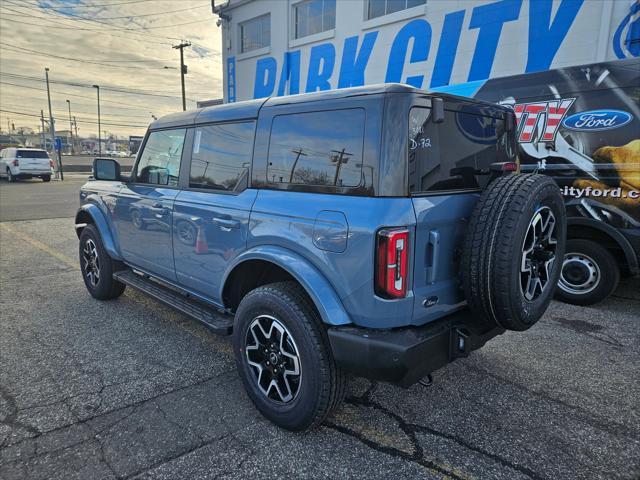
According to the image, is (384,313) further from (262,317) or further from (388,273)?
(262,317)

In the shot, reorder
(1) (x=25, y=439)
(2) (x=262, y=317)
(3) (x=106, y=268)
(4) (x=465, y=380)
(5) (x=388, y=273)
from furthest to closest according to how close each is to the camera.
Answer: (3) (x=106, y=268)
(4) (x=465, y=380)
(2) (x=262, y=317)
(1) (x=25, y=439)
(5) (x=388, y=273)

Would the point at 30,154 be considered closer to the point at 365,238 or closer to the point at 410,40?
the point at 410,40

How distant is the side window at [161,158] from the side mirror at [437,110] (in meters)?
2.14

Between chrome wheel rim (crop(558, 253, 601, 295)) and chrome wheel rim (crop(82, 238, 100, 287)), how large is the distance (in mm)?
5185

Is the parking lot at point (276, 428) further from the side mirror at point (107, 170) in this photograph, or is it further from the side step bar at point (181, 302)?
the side mirror at point (107, 170)

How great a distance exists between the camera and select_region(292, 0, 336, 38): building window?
1242 cm

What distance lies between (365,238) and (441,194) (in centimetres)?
57

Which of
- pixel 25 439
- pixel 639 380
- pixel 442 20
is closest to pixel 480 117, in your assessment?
pixel 639 380

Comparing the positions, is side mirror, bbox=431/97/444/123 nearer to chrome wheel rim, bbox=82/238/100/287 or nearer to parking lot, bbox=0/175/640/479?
parking lot, bbox=0/175/640/479

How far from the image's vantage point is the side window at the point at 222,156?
9.57 feet

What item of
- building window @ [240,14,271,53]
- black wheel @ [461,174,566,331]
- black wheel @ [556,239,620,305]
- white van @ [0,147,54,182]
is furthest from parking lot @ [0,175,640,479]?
white van @ [0,147,54,182]

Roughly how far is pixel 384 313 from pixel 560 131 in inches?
148

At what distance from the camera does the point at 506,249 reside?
85.4 inches

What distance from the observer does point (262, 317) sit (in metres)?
2.60
